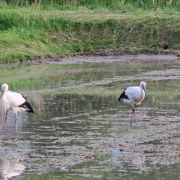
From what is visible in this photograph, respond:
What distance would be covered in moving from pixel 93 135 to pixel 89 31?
1795 centimetres

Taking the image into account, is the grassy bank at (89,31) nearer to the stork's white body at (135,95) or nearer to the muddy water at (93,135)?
the muddy water at (93,135)

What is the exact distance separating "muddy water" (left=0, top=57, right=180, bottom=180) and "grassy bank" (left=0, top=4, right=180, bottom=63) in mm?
6649

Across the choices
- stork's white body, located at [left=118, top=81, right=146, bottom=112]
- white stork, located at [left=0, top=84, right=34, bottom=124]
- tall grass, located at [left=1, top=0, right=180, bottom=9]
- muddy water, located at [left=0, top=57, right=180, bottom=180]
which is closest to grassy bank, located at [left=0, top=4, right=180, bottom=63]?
tall grass, located at [left=1, top=0, right=180, bottom=9]

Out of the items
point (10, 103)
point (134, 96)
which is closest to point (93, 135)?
point (10, 103)

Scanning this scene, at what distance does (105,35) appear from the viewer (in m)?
32.3

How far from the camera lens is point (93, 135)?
14781 mm

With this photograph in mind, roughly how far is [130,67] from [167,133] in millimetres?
12333

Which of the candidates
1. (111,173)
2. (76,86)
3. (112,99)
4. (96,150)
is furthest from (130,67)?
(111,173)

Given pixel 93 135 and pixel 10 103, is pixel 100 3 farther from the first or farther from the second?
pixel 93 135

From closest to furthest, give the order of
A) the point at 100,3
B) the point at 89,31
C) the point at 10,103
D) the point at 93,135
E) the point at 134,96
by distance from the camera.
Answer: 1. the point at 93,135
2. the point at 10,103
3. the point at 134,96
4. the point at 89,31
5. the point at 100,3

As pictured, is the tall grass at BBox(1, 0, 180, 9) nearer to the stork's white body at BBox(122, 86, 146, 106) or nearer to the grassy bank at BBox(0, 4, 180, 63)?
the grassy bank at BBox(0, 4, 180, 63)

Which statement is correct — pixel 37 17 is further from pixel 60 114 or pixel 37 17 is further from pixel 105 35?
pixel 60 114

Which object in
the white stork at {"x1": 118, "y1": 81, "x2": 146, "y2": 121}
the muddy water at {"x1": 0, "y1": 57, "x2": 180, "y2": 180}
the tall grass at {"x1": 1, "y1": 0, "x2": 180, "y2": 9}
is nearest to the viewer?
the muddy water at {"x1": 0, "y1": 57, "x2": 180, "y2": 180}

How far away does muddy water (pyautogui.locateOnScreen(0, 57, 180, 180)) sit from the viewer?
38.8ft
